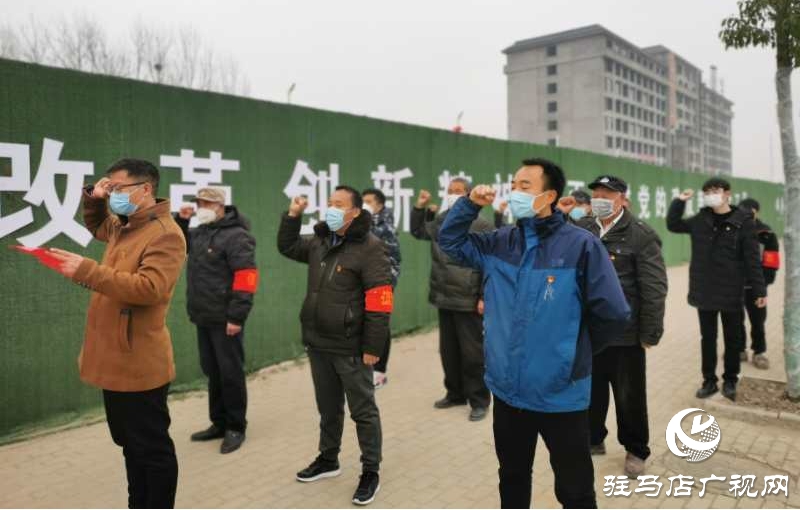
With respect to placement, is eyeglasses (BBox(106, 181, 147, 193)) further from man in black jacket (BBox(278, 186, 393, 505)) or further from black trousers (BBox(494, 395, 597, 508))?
black trousers (BBox(494, 395, 597, 508))

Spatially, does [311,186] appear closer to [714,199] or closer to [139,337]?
[714,199]

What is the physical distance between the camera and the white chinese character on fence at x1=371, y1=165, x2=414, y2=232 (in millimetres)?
8172

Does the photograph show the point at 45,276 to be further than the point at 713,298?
No

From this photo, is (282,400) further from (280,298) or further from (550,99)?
(550,99)

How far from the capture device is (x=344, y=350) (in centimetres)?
372

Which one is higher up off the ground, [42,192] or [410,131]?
[410,131]

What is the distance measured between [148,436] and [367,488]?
1.37 meters

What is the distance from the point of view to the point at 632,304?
396 cm

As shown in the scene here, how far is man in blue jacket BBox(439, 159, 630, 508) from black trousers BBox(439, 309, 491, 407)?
7.70 ft

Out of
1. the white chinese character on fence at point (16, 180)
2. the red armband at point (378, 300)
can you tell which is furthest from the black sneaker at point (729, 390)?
the white chinese character on fence at point (16, 180)

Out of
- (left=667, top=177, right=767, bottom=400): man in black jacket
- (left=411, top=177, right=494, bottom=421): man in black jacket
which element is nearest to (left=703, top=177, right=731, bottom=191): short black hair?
(left=667, top=177, right=767, bottom=400): man in black jacket

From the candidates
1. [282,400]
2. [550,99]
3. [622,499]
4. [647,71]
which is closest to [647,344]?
[622,499]

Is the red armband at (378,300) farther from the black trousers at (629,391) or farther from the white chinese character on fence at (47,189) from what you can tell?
the white chinese character on fence at (47,189)

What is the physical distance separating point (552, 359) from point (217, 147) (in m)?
4.54
